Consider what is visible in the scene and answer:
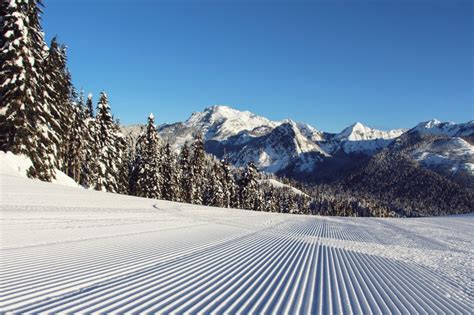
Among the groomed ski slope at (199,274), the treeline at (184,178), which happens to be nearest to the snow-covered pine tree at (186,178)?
the treeline at (184,178)

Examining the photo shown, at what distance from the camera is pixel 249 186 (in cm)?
6838

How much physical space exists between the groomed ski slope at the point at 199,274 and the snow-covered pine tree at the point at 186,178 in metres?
41.1

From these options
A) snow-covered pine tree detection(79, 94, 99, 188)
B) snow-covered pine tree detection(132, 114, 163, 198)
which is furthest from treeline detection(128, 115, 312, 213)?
snow-covered pine tree detection(79, 94, 99, 188)

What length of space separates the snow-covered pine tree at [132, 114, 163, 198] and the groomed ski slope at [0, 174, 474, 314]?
33.1 meters

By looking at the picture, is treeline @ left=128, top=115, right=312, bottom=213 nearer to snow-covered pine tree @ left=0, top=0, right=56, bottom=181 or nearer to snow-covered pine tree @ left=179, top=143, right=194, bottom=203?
snow-covered pine tree @ left=179, top=143, right=194, bottom=203

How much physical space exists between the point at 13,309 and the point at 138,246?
6.98m

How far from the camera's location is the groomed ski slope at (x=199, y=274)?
21.8ft

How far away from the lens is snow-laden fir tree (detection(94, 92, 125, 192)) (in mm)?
43656

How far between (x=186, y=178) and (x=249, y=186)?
1403 centimetres

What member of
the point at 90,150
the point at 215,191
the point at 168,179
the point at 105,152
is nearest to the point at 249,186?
the point at 215,191

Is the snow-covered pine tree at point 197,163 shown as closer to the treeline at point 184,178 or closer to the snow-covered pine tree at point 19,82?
the treeline at point 184,178

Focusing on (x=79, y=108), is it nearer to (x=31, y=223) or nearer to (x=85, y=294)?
(x=31, y=223)

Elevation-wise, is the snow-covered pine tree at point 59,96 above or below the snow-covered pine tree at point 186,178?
above

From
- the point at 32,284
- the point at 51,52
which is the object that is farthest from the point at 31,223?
the point at 51,52
